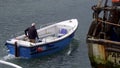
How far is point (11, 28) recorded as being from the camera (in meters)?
27.7

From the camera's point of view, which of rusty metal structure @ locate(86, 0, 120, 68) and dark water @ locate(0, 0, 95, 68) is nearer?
rusty metal structure @ locate(86, 0, 120, 68)

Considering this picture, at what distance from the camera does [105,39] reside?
17.1 meters

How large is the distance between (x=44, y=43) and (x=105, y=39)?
4.70m

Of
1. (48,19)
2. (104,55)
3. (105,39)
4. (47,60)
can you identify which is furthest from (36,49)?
(48,19)

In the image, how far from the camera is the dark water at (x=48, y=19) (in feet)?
67.7

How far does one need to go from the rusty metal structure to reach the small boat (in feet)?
13.4

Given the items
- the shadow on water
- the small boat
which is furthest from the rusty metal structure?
the small boat

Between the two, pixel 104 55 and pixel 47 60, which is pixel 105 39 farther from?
pixel 47 60

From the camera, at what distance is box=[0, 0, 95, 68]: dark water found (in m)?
20.6

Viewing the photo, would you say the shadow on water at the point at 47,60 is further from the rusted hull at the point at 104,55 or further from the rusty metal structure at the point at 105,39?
the rusted hull at the point at 104,55

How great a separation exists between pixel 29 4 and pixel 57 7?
2.96m

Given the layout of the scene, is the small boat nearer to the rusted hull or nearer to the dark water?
the dark water

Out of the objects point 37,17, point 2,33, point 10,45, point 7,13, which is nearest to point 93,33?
point 10,45

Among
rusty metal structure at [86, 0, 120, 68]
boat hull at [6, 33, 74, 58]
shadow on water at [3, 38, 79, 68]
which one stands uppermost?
rusty metal structure at [86, 0, 120, 68]
